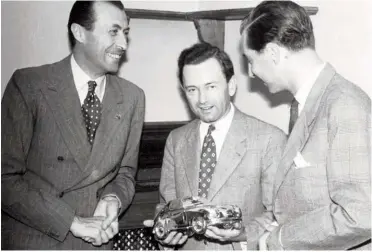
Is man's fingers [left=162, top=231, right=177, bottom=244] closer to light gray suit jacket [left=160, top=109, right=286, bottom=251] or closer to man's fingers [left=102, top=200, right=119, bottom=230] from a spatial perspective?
light gray suit jacket [left=160, top=109, right=286, bottom=251]

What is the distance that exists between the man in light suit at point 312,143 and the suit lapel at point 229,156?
0.89ft

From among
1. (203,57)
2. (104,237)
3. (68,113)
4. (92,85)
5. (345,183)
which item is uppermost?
(203,57)

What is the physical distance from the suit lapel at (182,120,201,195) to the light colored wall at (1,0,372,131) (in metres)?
0.60

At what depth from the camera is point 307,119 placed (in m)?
1.44

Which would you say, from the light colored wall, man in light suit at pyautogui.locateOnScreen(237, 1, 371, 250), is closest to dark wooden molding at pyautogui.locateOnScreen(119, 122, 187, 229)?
the light colored wall

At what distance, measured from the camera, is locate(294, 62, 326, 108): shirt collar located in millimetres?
1450

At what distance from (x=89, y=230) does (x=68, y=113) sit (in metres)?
0.47

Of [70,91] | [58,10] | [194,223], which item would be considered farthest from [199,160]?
[58,10]

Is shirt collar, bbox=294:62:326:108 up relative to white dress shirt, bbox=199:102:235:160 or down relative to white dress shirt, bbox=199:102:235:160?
up

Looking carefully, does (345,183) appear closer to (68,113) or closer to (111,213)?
(111,213)

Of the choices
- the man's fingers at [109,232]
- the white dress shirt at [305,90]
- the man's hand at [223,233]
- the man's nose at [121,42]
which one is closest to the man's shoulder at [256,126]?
the white dress shirt at [305,90]

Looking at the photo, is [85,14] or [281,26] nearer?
[281,26]

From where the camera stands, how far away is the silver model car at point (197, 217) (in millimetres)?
1525

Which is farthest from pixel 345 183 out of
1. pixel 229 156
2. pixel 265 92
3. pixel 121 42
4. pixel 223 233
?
pixel 265 92
